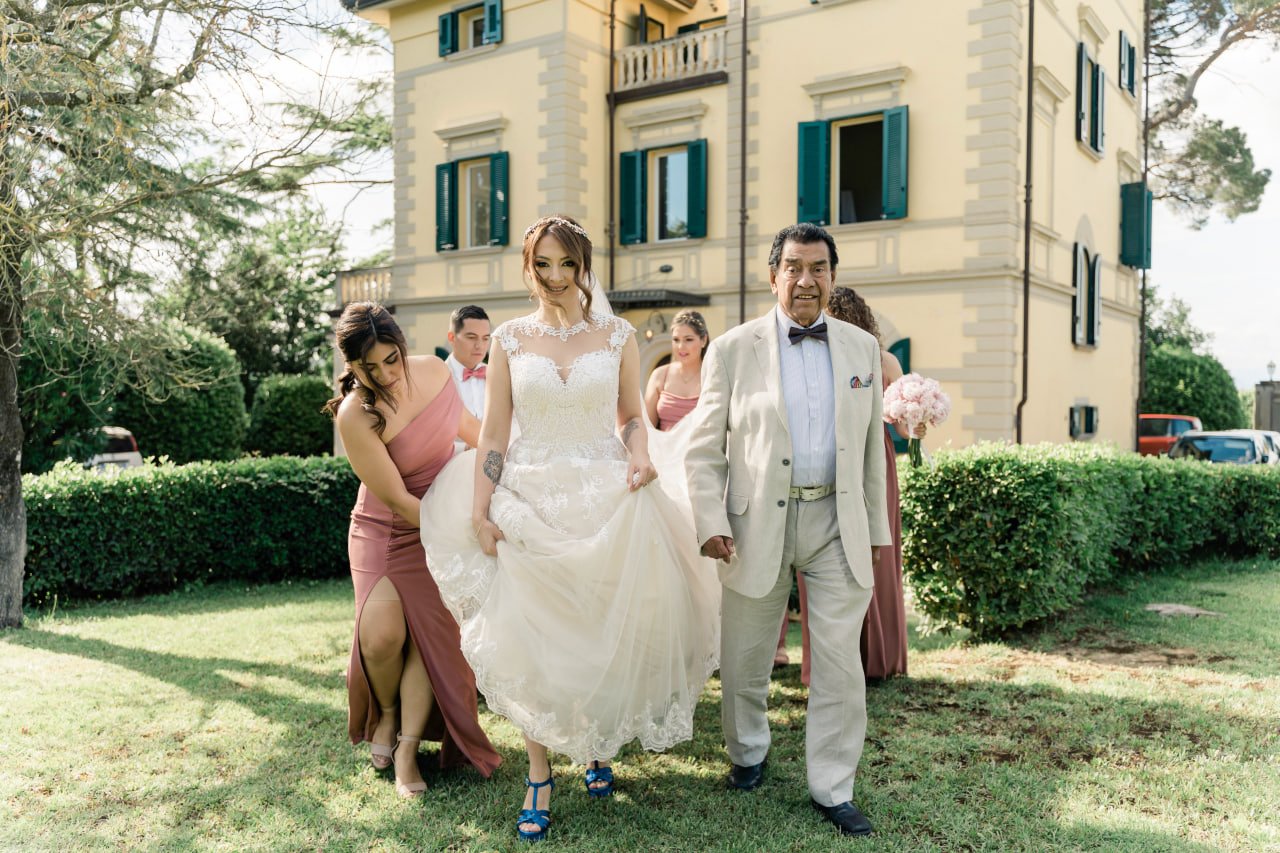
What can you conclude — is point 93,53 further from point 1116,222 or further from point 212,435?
point 1116,222

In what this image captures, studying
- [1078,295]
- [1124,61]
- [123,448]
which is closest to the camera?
[123,448]

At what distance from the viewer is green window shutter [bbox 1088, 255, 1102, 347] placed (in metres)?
17.8

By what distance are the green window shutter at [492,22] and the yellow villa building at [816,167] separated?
5 centimetres

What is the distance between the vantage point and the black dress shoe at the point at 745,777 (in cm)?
424

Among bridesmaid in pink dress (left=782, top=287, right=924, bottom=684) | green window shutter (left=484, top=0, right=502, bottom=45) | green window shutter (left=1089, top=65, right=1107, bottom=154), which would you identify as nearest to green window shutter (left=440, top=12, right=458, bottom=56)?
green window shutter (left=484, top=0, right=502, bottom=45)

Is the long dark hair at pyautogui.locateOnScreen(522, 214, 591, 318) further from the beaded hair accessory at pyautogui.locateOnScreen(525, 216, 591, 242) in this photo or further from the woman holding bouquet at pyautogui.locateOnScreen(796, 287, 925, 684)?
the woman holding bouquet at pyautogui.locateOnScreen(796, 287, 925, 684)

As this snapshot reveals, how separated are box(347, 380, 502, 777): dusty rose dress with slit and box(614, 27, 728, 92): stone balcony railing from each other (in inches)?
527

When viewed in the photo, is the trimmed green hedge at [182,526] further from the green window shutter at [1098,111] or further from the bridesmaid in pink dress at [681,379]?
the green window shutter at [1098,111]

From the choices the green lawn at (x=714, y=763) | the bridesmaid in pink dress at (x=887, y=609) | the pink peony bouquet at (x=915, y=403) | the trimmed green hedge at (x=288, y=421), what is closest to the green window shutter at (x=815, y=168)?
the green lawn at (x=714, y=763)

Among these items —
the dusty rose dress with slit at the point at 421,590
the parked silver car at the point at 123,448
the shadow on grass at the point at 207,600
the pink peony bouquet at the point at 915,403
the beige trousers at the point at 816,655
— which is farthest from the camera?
the parked silver car at the point at 123,448

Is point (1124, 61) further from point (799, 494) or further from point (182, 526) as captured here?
point (799, 494)

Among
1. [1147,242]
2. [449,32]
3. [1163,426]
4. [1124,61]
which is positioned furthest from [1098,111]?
[449,32]

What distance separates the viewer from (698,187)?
16375 millimetres

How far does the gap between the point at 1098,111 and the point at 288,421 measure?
1869cm
